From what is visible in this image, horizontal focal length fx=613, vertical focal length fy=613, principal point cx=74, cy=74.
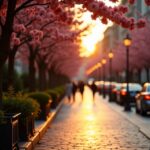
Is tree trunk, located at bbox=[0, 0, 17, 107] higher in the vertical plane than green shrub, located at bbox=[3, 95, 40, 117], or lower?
higher

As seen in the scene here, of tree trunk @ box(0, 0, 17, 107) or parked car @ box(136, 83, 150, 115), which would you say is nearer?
tree trunk @ box(0, 0, 17, 107)

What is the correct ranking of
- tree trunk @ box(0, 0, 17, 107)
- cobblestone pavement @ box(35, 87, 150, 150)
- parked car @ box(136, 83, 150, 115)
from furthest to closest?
parked car @ box(136, 83, 150, 115), cobblestone pavement @ box(35, 87, 150, 150), tree trunk @ box(0, 0, 17, 107)

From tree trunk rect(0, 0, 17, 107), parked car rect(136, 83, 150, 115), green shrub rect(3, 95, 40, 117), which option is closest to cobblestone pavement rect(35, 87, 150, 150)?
green shrub rect(3, 95, 40, 117)

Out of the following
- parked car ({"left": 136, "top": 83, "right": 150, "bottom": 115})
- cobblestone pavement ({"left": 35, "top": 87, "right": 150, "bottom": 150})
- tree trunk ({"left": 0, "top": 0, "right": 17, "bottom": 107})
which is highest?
tree trunk ({"left": 0, "top": 0, "right": 17, "bottom": 107})

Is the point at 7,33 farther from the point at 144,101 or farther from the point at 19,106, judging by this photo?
the point at 144,101

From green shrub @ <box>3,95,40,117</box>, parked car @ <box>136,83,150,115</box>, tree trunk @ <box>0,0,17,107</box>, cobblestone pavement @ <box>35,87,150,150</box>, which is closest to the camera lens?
tree trunk @ <box>0,0,17,107</box>

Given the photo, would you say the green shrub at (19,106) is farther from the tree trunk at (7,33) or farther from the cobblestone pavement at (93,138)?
the tree trunk at (7,33)

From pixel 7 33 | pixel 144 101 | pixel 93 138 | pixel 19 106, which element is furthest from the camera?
pixel 144 101

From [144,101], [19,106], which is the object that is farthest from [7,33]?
[144,101]

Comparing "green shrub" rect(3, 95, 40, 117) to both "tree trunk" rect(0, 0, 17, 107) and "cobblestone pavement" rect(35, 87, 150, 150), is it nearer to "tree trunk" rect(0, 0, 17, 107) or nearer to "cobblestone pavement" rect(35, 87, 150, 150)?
"cobblestone pavement" rect(35, 87, 150, 150)

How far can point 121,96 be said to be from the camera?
1689 inches

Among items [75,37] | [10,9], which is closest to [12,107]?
[10,9]

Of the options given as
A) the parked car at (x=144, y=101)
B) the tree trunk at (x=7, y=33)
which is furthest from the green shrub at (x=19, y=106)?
the parked car at (x=144, y=101)

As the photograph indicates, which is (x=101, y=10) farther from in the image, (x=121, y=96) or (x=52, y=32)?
(x=121, y=96)
